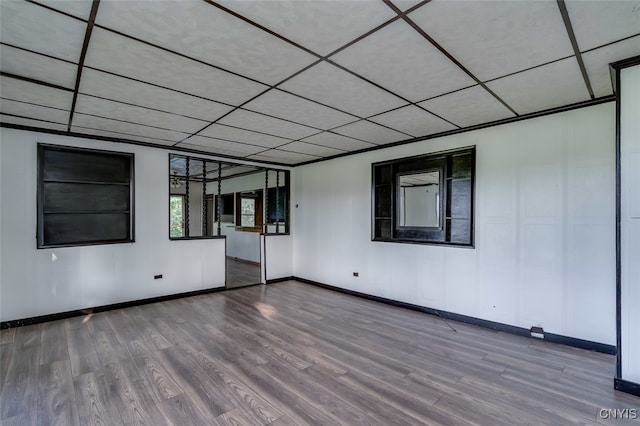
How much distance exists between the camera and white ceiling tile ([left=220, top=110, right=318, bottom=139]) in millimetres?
3637

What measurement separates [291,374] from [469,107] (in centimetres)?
339

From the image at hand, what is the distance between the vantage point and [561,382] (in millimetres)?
2609

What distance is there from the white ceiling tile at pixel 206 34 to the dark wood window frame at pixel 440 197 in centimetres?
285

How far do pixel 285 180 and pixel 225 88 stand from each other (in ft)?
14.1

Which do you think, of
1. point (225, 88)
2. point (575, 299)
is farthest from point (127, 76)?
point (575, 299)

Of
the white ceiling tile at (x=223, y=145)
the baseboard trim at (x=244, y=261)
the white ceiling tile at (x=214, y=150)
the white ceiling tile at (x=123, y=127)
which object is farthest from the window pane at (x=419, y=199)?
the baseboard trim at (x=244, y=261)

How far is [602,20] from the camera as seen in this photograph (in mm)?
1893

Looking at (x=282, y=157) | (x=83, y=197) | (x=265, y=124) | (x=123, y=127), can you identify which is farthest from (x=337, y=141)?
(x=83, y=197)

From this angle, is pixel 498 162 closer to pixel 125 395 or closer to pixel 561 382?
pixel 561 382

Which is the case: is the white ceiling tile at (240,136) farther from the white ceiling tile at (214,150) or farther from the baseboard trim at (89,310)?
the baseboard trim at (89,310)

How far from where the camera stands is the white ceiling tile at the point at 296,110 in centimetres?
309

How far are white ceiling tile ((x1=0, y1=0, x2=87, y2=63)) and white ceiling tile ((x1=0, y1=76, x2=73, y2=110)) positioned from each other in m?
0.84

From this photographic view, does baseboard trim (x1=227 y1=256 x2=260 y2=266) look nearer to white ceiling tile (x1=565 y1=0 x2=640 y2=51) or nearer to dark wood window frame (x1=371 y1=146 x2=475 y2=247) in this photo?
dark wood window frame (x1=371 y1=146 x2=475 y2=247)

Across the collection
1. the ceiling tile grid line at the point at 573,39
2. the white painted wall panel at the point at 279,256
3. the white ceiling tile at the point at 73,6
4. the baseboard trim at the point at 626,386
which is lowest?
the baseboard trim at the point at 626,386
